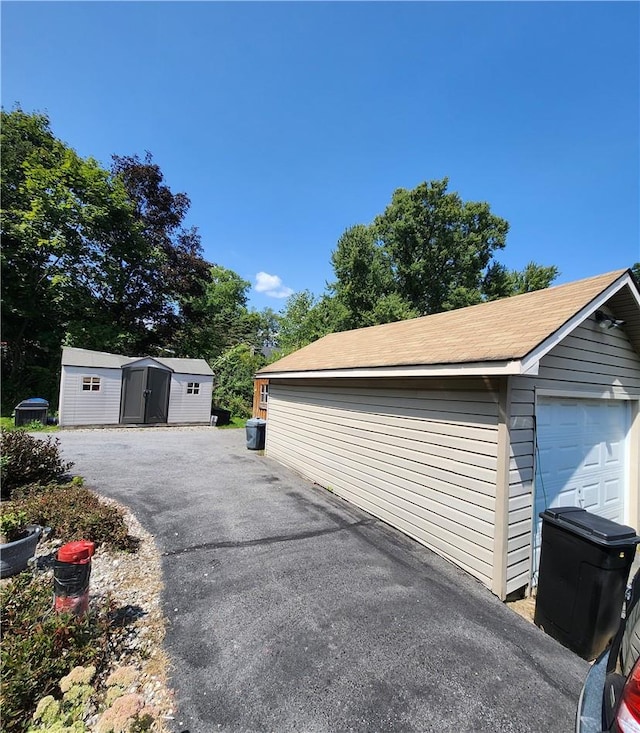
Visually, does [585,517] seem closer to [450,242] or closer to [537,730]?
[537,730]

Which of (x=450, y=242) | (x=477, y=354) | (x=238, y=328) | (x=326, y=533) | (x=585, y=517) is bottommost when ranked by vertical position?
(x=326, y=533)

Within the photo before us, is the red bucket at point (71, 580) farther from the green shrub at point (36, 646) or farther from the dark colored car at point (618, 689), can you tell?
the dark colored car at point (618, 689)

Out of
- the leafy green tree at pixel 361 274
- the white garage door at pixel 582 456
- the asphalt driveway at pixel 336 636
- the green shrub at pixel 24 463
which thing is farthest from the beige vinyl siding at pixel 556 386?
the leafy green tree at pixel 361 274

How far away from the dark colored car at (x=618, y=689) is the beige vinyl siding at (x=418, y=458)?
198 cm

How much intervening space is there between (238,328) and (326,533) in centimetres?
3194

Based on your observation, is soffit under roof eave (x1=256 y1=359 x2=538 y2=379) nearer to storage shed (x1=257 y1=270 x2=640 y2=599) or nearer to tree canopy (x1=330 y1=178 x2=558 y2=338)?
storage shed (x1=257 y1=270 x2=640 y2=599)

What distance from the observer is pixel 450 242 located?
22250 millimetres

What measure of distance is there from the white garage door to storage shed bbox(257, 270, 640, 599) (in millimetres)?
26

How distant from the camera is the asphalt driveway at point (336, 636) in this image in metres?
2.19

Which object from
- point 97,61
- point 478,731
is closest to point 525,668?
point 478,731

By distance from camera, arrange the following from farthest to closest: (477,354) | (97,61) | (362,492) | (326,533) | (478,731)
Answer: (97,61), (362,492), (326,533), (477,354), (478,731)

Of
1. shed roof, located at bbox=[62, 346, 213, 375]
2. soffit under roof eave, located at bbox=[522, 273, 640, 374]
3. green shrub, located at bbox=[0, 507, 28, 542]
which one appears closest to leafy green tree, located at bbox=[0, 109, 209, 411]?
shed roof, located at bbox=[62, 346, 213, 375]

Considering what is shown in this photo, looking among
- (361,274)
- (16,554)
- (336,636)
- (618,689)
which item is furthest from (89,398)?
(361,274)

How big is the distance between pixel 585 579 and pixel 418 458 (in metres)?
2.21
